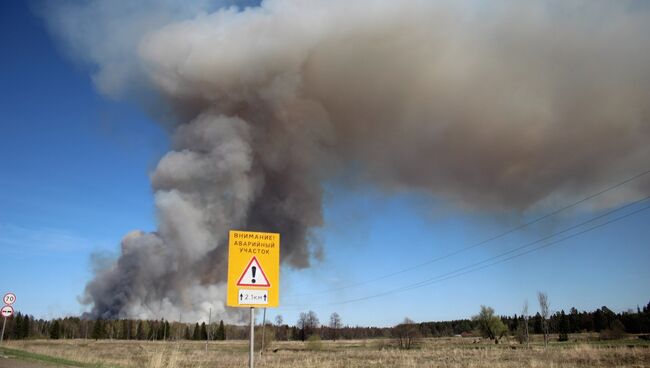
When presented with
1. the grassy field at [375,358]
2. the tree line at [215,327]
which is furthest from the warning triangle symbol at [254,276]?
the tree line at [215,327]

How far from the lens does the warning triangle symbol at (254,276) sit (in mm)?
6445

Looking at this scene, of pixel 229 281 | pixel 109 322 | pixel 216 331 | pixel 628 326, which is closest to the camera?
pixel 229 281

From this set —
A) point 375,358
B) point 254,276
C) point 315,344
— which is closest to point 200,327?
point 315,344

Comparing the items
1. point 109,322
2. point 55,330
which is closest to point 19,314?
point 55,330

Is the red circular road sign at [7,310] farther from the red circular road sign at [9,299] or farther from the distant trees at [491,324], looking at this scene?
the distant trees at [491,324]

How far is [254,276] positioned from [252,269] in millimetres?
104

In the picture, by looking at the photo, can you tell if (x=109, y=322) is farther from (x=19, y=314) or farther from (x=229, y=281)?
(x=229, y=281)

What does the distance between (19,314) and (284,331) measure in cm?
5991

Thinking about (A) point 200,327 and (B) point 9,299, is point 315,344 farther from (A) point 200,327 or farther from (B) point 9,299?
(A) point 200,327

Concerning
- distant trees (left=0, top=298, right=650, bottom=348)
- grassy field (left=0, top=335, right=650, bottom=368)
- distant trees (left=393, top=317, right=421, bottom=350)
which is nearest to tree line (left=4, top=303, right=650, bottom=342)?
distant trees (left=0, top=298, right=650, bottom=348)

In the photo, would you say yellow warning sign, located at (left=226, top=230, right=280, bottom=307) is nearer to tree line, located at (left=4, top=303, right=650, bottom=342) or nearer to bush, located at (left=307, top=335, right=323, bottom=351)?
bush, located at (left=307, top=335, right=323, bottom=351)

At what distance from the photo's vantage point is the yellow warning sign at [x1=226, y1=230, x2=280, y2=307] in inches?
251

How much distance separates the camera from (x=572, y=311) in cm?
11100

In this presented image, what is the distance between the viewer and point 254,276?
654 cm
